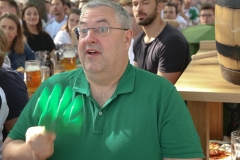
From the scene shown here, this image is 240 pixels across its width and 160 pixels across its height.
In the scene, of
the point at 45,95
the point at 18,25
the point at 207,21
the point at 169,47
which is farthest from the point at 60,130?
the point at 207,21

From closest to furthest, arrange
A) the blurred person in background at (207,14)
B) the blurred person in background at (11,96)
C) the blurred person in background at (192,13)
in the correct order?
1. the blurred person in background at (11,96)
2. the blurred person in background at (207,14)
3. the blurred person in background at (192,13)

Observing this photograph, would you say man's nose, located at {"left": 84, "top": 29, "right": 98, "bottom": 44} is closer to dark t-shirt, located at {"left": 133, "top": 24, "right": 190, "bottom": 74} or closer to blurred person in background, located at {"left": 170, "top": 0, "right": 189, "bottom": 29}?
dark t-shirt, located at {"left": 133, "top": 24, "right": 190, "bottom": 74}

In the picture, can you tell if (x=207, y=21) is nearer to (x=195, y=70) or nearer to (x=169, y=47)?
(x=169, y=47)

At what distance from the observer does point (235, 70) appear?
59.2 inches

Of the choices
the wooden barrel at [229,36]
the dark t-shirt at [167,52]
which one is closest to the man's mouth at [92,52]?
the wooden barrel at [229,36]

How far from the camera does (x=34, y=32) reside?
5.77 metres

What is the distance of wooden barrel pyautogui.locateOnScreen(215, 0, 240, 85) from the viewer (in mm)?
1386

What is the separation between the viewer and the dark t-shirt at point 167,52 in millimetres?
3115

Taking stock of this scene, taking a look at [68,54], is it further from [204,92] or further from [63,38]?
[204,92]

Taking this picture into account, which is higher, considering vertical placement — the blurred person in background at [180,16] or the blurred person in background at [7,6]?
the blurred person in background at [7,6]

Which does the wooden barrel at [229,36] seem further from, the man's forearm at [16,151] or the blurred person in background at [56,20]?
the blurred person in background at [56,20]

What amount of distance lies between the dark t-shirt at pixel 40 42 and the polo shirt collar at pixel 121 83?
3.94m

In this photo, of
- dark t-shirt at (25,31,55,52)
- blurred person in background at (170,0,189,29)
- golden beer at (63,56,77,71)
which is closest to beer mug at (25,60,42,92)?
golden beer at (63,56,77,71)

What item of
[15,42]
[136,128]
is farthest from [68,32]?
[136,128]
